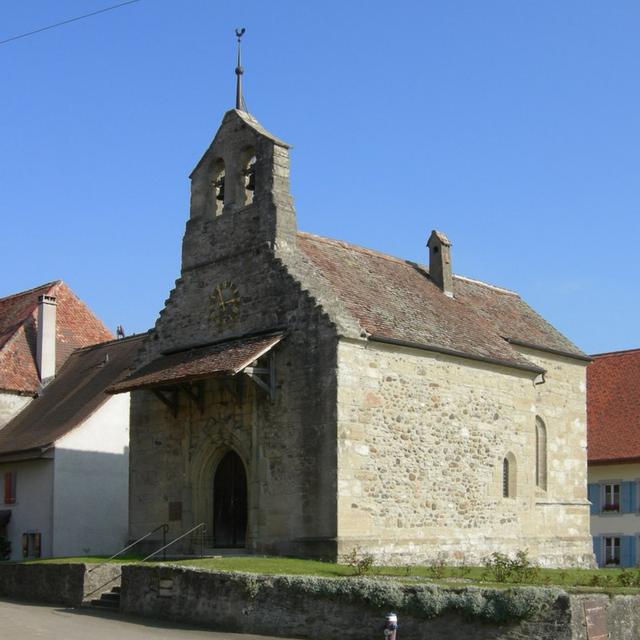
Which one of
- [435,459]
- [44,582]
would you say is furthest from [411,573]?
[44,582]

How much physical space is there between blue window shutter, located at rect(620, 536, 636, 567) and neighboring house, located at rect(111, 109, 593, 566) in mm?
6749

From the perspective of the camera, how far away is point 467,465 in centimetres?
2581

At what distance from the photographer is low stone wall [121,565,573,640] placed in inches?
606

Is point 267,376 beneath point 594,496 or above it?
above

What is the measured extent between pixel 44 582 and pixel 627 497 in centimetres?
2207

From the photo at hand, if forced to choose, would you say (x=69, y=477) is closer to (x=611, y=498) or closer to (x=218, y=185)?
(x=218, y=185)

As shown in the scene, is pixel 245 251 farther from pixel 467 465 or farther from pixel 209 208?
pixel 467 465

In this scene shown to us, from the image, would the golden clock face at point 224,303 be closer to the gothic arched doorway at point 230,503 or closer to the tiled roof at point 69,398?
the gothic arched doorway at point 230,503

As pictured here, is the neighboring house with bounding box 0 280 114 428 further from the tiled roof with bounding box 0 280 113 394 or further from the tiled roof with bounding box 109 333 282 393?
the tiled roof with bounding box 109 333 282 393

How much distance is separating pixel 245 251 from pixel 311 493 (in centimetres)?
651

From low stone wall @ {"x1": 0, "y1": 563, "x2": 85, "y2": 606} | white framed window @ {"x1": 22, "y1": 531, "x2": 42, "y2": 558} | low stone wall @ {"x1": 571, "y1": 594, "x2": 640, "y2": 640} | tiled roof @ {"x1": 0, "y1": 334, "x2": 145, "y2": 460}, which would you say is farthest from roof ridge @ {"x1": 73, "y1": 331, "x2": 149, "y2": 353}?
low stone wall @ {"x1": 571, "y1": 594, "x2": 640, "y2": 640}

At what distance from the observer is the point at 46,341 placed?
3941 cm

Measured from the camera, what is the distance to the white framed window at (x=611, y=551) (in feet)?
122

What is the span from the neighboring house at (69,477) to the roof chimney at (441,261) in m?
11.9
